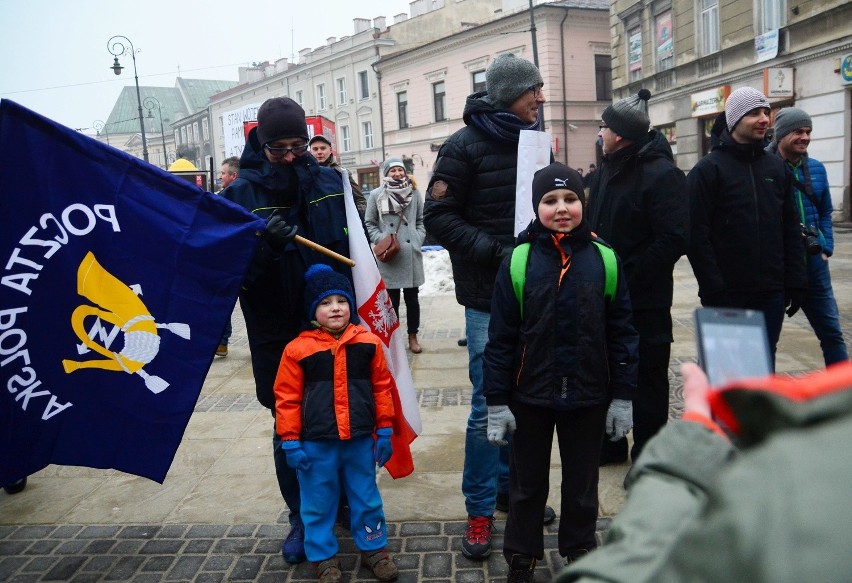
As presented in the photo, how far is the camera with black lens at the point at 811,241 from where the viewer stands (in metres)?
4.82

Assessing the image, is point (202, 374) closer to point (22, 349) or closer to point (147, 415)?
point (147, 415)

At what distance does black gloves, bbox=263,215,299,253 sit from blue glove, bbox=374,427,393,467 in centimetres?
95

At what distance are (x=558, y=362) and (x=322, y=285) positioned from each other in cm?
112

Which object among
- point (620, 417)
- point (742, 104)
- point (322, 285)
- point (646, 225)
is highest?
point (742, 104)

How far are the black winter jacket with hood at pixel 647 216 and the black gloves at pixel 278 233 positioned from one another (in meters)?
1.73

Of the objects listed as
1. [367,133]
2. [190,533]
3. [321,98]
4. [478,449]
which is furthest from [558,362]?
[321,98]

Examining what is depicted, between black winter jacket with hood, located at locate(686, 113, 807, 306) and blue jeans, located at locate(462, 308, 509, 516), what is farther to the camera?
black winter jacket with hood, located at locate(686, 113, 807, 306)

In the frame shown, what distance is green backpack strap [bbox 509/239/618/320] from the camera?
2.96 meters

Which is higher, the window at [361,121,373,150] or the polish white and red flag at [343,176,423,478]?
the window at [361,121,373,150]

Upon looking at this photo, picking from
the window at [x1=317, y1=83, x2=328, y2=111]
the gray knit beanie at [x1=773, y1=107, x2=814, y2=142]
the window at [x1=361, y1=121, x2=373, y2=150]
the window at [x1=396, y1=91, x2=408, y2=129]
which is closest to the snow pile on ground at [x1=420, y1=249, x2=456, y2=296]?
the gray knit beanie at [x1=773, y1=107, x2=814, y2=142]

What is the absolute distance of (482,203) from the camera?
11.6 feet

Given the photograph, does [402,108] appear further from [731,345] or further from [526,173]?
[731,345]

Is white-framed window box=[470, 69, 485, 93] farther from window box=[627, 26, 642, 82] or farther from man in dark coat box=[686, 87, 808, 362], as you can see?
man in dark coat box=[686, 87, 808, 362]

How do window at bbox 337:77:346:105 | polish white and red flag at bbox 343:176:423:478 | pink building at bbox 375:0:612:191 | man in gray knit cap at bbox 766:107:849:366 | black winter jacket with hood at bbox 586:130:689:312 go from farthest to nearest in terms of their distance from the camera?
1. window at bbox 337:77:346:105
2. pink building at bbox 375:0:612:191
3. man in gray knit cap at bbox 766:107:849:366
4. black winter jacket with hood at bbox 586:130:689:312
5. polish white and red flag at bbox 343:176:423:478
